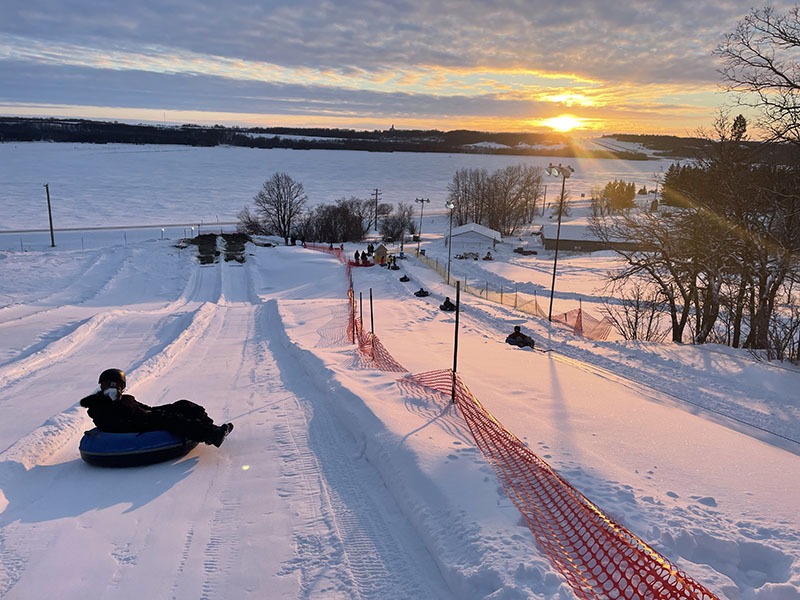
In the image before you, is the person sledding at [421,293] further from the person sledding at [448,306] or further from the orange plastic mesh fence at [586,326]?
the orange plastic mesh fence at [586,326]

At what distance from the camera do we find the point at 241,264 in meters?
36.8

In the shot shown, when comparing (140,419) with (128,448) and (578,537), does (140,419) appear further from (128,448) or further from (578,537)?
(578,537)

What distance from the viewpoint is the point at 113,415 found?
693 cm

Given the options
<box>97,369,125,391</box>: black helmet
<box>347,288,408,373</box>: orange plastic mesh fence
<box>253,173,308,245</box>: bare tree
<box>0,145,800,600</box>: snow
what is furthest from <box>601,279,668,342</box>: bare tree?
<box>253,173,308,245</box>: bare tree

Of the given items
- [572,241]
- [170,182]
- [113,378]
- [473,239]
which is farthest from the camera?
[170,182]

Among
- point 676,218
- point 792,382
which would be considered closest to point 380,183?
point 676,218

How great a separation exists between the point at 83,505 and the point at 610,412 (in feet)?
26.6

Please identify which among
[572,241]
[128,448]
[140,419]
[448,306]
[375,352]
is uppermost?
[140,419]

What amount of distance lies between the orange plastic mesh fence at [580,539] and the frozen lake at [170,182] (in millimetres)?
39124

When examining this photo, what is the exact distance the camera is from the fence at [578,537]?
4336 millimetres

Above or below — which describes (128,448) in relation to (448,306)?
above

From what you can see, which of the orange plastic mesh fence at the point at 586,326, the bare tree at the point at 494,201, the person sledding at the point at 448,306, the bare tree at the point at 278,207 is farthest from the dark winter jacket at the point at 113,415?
the bare tree at the point at 494,201

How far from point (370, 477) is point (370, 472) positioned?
13 cm

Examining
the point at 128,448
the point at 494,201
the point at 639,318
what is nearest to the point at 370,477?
the point at 128,448
